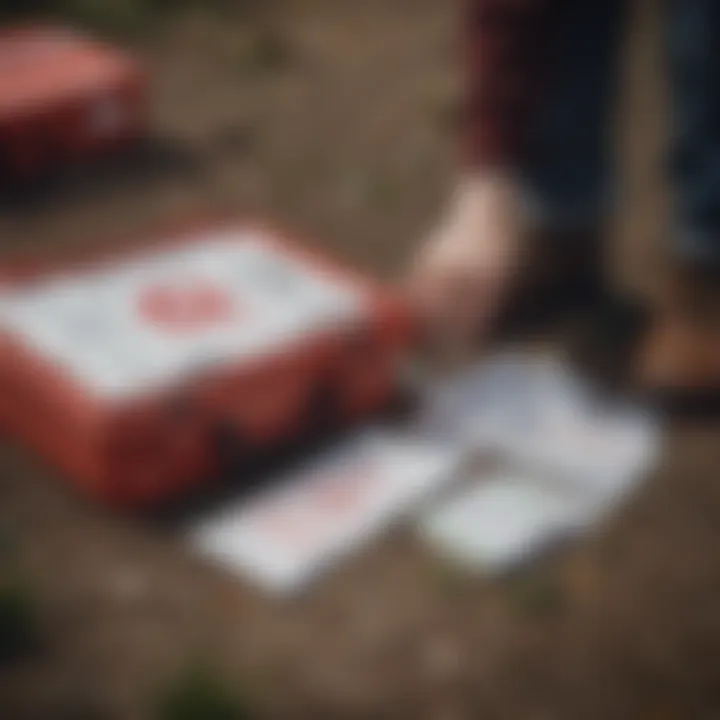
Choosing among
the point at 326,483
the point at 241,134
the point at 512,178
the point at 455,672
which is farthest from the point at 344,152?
the point at 455,672

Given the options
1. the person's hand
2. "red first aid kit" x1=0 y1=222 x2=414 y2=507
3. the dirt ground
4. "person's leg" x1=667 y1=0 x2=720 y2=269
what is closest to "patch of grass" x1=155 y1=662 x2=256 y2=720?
the dirt ground

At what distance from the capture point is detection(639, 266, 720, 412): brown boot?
3.92 ft

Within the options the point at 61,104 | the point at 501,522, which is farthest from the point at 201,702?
the point at 61,104

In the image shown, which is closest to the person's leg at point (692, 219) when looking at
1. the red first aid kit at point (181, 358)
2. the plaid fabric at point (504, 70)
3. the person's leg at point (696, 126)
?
the person's leg at point (696, 126)

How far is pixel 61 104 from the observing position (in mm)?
1553

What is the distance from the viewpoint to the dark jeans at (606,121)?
1177 mm

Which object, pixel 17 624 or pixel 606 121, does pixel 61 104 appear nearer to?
pixel 606 121

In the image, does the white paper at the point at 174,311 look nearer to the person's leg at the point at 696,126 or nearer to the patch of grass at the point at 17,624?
the patch of grass at the point at 17,624

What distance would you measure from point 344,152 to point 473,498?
64cm

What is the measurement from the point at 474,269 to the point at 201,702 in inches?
19.6

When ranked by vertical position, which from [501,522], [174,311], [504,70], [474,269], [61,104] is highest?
[61,104]

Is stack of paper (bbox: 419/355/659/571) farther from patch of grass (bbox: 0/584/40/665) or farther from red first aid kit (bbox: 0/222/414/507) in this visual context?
patch of grass (bbox: 0/584/40/665)

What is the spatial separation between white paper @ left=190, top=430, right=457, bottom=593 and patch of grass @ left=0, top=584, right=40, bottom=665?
122 millimetres

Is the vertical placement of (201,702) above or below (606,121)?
below
